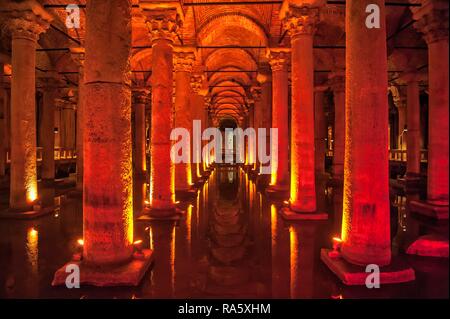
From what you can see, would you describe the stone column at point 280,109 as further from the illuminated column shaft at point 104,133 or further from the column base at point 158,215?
the illuminated column shaft at point 104,133

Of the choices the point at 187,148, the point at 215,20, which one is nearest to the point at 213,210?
the point at 187,148

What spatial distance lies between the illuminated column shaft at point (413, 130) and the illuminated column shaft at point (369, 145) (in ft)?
45.2

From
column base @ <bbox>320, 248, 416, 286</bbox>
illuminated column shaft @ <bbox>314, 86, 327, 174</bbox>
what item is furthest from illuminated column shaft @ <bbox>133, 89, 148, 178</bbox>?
column base @ <bbox>320, 248, 416, 286</bbox>

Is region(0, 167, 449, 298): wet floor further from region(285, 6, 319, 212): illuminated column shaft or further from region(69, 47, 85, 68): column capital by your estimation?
region(69, 47, 85, 68): column capital

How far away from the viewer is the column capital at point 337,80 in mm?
18984

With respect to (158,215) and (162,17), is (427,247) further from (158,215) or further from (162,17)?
(162,17)

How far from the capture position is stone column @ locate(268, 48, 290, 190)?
13477 mm

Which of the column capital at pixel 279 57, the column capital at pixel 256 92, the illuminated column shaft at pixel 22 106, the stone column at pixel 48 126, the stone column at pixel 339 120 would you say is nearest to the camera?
the illuminated column shaft at pixel 22 106

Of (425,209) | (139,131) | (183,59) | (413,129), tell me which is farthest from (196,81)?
(425,209)

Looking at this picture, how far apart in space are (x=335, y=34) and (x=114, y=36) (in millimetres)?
15683

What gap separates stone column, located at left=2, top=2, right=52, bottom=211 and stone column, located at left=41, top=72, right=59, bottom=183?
27.2 ft

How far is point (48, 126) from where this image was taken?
18.7 metres

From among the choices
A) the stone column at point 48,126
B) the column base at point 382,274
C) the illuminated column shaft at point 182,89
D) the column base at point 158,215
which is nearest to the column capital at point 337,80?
the illuminated column shaft at point 182,89
